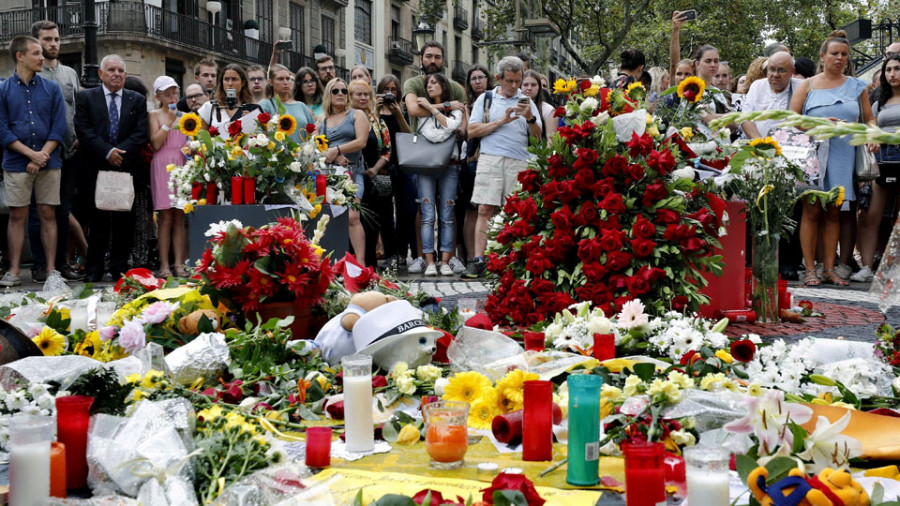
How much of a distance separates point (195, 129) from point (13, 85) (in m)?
2.29

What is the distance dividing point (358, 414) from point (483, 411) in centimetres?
55

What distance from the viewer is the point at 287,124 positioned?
292 inches

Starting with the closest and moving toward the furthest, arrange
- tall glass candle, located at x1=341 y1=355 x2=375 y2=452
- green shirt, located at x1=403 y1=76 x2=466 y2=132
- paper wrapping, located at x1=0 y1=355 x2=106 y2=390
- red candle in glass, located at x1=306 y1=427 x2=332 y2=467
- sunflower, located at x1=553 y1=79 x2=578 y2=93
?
red candle in glass, located at x1=306 y1=427 x2=332 y2=467 → tall glass candle, located at x1=341 y1=355 x2=375 y2=452 → paper wrapping, located at x1=0 y1=355 x2=106 y2=390 → sunflower, located at x1=553 y1=79 x2=578 y2=93 → green shirt, located at x1=403 y1=76 x2=466 y2=132

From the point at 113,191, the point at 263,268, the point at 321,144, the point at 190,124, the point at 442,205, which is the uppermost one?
the point at 190,124

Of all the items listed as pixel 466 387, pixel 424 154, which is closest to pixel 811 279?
pixel 424 154

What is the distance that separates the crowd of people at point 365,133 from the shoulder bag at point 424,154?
77mm

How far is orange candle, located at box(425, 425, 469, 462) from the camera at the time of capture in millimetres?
2947

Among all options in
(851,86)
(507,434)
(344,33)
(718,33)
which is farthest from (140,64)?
(507,434)

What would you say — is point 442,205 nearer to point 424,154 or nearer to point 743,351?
point 424,154

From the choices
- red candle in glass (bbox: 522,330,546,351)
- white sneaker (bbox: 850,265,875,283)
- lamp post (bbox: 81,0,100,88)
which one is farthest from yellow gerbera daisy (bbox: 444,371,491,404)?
lamp post (bbox: 81,0,100,88)

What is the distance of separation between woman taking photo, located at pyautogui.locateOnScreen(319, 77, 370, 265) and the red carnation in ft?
17.8

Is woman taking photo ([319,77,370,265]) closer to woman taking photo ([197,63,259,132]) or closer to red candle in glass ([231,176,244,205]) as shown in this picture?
woman taking photo ([197,63,259,132])

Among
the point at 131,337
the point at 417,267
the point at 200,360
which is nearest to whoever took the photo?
the point at 200,360

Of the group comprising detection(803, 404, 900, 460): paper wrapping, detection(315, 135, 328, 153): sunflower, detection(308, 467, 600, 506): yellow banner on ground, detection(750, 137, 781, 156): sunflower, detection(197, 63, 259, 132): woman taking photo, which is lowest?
detection(308, 467, 600, 506): yellow banner on ground
